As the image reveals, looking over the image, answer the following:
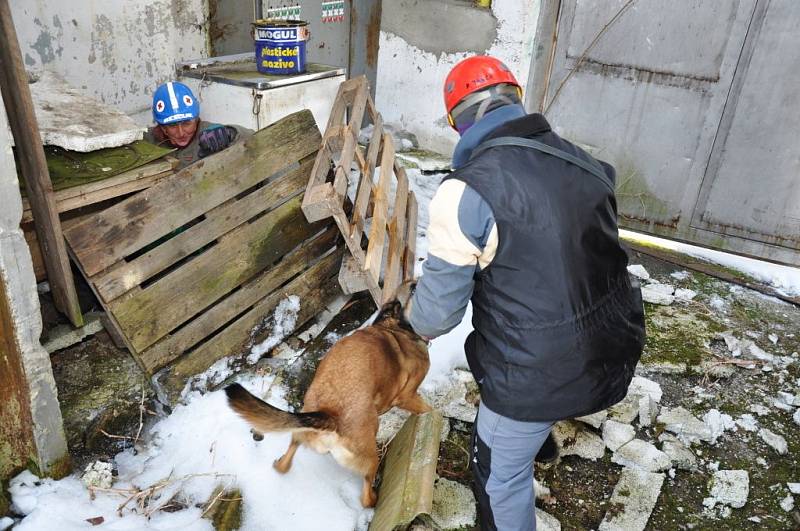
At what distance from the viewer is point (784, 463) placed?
3654 mm

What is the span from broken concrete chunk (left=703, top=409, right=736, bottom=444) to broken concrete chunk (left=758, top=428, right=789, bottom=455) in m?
0.17

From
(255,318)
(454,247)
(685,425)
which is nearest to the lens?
(454,247)

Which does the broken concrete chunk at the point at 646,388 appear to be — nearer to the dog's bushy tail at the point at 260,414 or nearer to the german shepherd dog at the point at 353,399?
the german shepherd dog at the point at 353,399

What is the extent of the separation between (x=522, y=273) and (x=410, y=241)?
2855 millimetres

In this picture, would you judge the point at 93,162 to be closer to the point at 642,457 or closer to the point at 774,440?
the point at 642,457

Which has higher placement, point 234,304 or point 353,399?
point 353,399

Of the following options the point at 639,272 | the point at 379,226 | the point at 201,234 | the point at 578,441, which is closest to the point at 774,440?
the point at 578,441

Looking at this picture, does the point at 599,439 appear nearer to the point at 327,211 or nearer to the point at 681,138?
the point at 327,211

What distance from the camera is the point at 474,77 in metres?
2.37

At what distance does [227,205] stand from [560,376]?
7.68 ft

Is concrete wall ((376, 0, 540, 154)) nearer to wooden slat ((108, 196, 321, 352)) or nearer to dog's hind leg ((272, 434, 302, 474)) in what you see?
wooden slat ((108, 196, 321, 352))

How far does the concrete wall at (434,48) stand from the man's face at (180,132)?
3.54 m

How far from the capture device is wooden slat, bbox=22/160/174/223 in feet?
10.3

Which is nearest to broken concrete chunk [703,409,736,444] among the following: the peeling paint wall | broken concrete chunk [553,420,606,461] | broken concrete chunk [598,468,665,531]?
broken concrete chunk [598,468,665,531]
